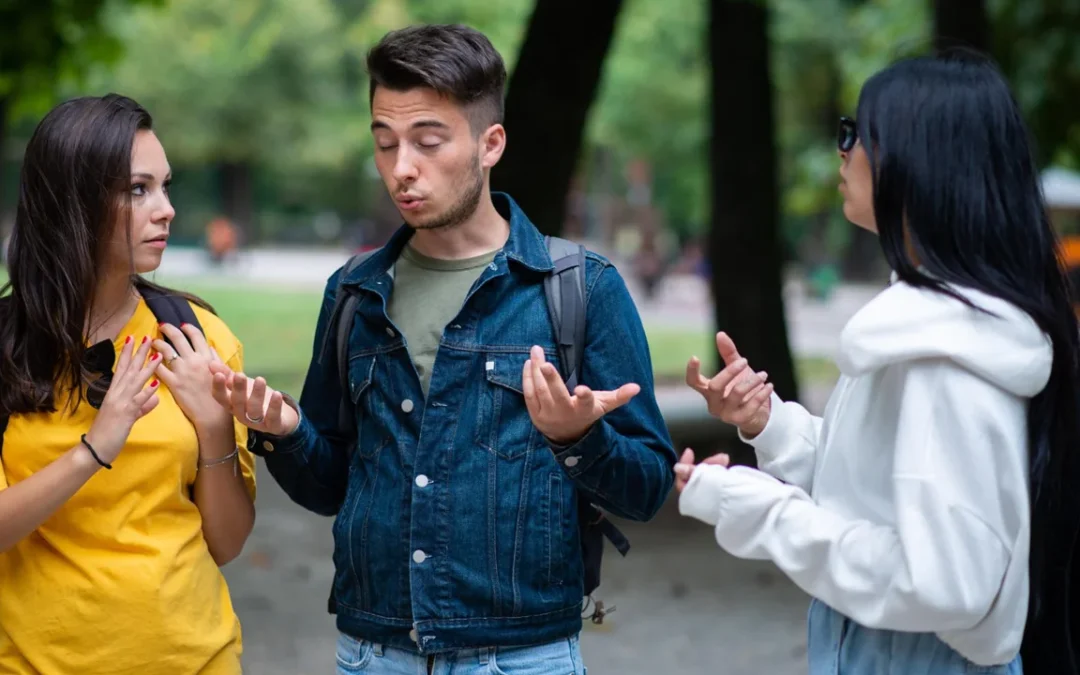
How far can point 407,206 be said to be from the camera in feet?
9.57

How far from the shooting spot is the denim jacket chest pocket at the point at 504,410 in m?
2.91

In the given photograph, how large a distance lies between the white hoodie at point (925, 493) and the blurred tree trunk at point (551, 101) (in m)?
5.71

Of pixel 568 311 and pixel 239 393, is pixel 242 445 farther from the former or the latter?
pixel 568 311

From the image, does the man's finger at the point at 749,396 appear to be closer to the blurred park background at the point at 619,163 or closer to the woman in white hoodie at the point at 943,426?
the woman in white hoodie at the point at 943,426

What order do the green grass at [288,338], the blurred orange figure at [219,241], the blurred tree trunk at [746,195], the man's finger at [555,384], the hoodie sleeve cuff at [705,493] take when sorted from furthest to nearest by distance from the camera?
the blurred orange figure at [219,241]
the green grass at [288,338]
the blurred tree trunk at [746,195]
the man's finger at [555,384]
the hoodie sleeve cuff at [705,493]

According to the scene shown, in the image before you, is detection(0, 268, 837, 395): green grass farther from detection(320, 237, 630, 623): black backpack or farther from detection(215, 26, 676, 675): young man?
detection(215, 26, 676, 675): young man

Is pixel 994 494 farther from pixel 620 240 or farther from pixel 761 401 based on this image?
pixel 620 240

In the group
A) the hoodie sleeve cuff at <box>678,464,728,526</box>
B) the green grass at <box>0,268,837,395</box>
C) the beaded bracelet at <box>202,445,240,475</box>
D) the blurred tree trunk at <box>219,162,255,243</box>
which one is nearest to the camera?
the hoodie sleeve cuff at <box>678,464,728,526</box>

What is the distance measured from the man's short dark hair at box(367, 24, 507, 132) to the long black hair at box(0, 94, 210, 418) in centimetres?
56

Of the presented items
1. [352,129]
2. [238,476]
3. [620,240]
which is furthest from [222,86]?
[238,476]

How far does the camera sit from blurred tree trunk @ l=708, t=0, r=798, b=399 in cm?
1038

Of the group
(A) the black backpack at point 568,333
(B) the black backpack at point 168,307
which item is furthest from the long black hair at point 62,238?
(A) the black backpack at point 568,333

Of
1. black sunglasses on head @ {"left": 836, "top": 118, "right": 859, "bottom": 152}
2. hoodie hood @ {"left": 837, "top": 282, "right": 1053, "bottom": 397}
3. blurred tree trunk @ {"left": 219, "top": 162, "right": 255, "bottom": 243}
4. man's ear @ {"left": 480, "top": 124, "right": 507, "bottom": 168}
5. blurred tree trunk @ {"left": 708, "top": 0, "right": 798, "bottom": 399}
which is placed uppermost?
black sunglasses on head @ {"left": 836, "top": 118, "right": 859, "bottom": 152}

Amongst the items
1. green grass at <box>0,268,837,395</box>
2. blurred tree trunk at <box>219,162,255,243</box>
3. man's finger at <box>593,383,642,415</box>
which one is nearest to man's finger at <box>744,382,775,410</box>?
man's finger at <box>593,383,642,415</box>
